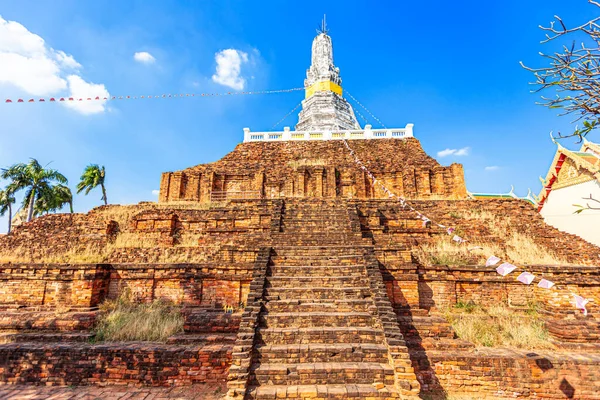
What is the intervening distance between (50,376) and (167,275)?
3.12 meters

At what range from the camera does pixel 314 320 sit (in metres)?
6.54

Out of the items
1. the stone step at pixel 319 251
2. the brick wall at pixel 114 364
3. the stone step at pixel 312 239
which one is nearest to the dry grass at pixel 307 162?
the stone step at pixel 312 239

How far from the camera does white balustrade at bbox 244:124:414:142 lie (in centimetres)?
Answer: 2195

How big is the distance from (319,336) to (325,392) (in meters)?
1.20

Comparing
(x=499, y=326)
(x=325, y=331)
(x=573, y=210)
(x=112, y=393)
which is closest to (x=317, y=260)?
(x=325, y=331)

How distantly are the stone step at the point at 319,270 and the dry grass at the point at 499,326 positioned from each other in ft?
8.30

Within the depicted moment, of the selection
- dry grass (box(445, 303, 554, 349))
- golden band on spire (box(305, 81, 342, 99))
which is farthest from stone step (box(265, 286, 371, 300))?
golden band on spire (box(305, 81, 342, 99))

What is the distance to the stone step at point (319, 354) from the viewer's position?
18.9ft

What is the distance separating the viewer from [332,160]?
2023cm

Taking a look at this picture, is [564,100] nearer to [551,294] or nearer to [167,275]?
[551,294]

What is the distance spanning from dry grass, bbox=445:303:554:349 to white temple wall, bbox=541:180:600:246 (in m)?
13.2

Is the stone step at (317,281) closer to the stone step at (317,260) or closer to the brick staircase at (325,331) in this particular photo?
the brick staircase at (325,331)

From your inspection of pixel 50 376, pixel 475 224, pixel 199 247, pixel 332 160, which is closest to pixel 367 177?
pixel 332 160

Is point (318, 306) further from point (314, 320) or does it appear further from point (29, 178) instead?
point (29, 178)
